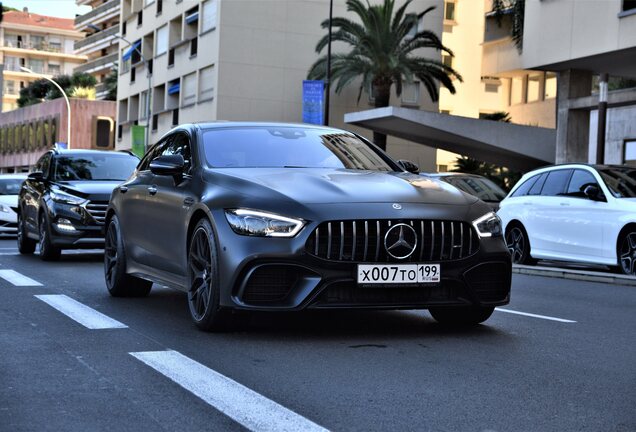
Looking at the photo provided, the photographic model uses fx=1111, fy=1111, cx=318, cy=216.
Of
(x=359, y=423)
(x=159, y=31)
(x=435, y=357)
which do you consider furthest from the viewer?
(x=159, y=31)

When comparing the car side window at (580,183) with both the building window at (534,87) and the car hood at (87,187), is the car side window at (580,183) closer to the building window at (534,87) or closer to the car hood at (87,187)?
the car hood at (87,187)

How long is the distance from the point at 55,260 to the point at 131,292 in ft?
20.3

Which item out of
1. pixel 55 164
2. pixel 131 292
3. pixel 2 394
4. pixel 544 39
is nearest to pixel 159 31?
pixel 544 39

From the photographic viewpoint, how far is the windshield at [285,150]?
826 centimetres

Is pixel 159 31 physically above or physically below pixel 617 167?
above

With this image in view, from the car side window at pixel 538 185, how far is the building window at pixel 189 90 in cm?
4001

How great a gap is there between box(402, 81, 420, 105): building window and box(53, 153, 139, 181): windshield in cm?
4056

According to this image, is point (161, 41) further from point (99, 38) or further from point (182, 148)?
point (182, 148)

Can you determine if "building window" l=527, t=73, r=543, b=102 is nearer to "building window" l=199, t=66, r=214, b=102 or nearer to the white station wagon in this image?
"building window" l=199, t=66, r=214, b=102

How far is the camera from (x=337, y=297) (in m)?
6.95

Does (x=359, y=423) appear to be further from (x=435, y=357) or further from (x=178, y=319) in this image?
(x=178, y=319)

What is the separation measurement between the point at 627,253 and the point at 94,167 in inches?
310

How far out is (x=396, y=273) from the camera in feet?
22.9

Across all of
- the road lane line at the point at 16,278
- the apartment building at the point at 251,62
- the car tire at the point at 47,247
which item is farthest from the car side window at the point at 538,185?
the apartment building at the point at 251,62
